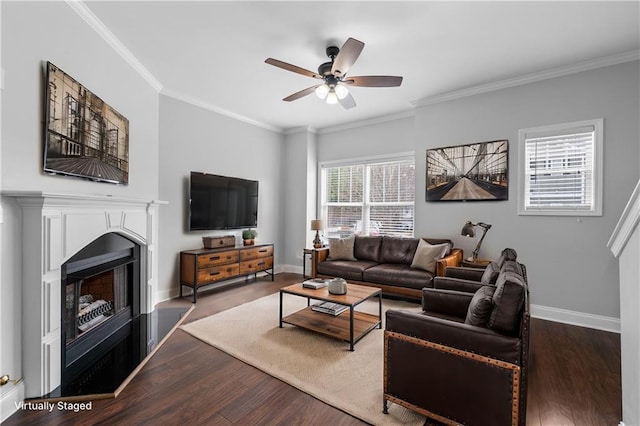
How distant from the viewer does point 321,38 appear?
113 inches

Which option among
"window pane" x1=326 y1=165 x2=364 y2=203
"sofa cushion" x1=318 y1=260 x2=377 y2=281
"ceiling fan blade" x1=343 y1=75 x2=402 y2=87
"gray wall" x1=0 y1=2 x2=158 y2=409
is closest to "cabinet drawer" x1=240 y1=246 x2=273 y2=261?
"sofa cushion" x1=318 y1=260 x2=377 y2=281

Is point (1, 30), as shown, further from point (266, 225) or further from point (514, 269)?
point (266, 225)

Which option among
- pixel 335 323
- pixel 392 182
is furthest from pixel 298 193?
pixel 335 323

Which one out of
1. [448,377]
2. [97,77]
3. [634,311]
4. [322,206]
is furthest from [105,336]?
[322,206]

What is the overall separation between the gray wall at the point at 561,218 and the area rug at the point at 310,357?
1.54 m

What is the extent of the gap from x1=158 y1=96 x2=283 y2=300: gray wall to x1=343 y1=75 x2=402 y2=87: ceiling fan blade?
8.72ft

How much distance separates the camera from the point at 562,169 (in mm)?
3543

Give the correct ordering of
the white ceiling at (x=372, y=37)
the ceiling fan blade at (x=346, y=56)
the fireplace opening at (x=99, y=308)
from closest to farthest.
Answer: the fireplace opening at (x=99, y=308) < the ceiling fan blade at (x=346, y=56) < the white ceiling at (x=372, y=37)

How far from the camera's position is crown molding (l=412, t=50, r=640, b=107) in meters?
3.20

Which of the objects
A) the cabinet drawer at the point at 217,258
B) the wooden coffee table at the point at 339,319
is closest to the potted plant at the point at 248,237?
the cabinet drawer at the point at 217,258

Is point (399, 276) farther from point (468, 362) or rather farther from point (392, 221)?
point (468, 362)

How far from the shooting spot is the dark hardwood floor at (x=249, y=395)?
71.4 inches

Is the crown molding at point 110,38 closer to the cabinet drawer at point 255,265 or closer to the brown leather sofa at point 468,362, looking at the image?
the cabinet drawer at point 255,265

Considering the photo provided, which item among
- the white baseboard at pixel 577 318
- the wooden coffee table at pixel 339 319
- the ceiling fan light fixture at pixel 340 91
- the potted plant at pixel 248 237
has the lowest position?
the white baseboard at pixel 577 318
